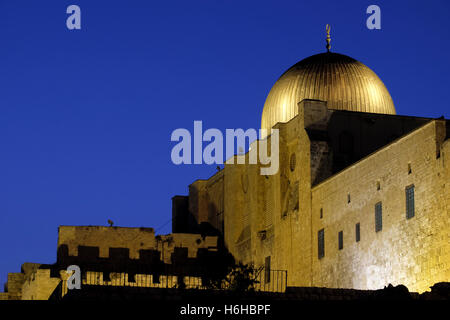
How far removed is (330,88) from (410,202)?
12257 mm

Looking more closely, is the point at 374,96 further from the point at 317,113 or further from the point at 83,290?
the point at 83,290

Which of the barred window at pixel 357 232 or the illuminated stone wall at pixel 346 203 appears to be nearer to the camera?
the illuminated stone wall at pixel 346 203

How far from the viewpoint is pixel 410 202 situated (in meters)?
31.8

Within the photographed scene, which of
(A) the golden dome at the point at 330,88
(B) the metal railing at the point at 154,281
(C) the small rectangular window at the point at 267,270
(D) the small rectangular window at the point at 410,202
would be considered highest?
(A) the golden dome at the point at 330,88

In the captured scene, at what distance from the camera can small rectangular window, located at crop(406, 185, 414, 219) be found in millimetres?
31688

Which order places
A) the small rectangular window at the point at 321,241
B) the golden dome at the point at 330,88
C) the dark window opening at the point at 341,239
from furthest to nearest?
the golden dome at the point at 330,88 < the small rectangular window at the point at 321,241 < the dark window opening at the point at 341,239

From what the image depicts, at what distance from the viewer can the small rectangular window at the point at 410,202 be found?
31688 mm

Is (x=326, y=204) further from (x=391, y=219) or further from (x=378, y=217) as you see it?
(x=391, y=219)

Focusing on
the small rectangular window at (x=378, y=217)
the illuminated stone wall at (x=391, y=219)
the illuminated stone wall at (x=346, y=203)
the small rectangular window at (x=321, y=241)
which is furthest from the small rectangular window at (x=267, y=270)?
the small rectangular window at (x=378, y=217)

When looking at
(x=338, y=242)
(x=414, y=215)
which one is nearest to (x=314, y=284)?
(x=338, y=242)

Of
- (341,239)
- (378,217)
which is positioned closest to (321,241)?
(341,239)

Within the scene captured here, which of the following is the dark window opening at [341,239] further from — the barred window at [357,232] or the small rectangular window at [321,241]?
the small rectangular window at [321,241]

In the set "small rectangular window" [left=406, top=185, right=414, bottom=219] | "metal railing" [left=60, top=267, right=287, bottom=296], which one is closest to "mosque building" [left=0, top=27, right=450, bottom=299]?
"small rectangular window" [left=406, top=185, right=414, bottom=219]

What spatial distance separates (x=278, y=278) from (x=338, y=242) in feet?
15.6
